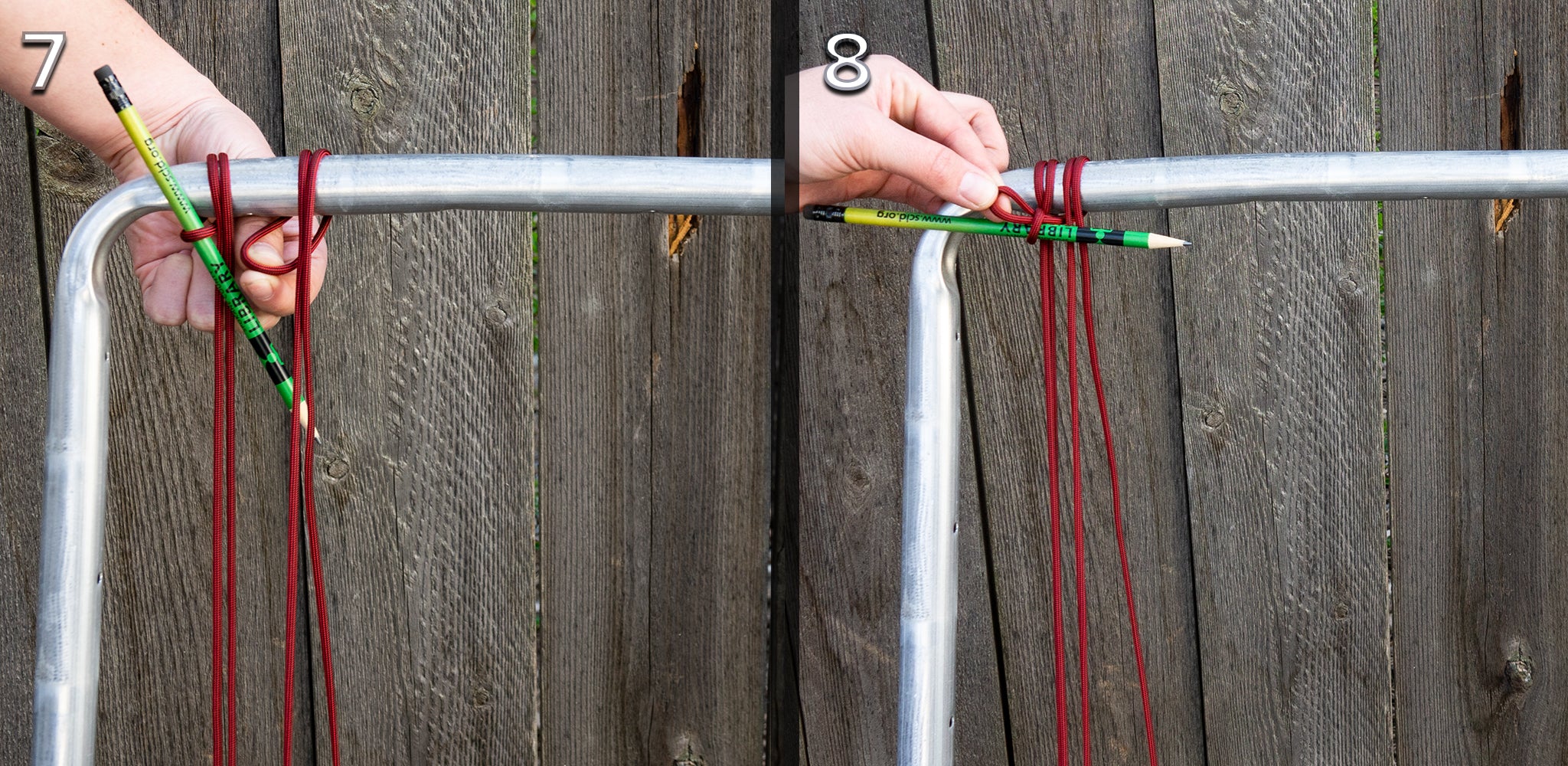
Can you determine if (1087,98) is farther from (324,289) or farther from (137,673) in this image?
(137,673)

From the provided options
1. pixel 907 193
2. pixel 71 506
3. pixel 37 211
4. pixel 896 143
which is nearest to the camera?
pixel 71 506

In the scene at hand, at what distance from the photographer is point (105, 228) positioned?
1.68ft

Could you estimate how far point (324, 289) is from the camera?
0.87 metres

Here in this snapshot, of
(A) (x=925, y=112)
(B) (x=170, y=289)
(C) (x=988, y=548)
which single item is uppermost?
(A) (x=925, y=112)

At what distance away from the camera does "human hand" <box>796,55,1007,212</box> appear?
57 cm

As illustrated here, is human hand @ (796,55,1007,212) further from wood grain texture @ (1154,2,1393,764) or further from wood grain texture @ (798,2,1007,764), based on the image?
wood grain texture @ (1154,2,1393,764)

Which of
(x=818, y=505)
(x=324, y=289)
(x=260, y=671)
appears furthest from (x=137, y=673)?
(x=818, y=505)

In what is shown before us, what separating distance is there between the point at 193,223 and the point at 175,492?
47 cm

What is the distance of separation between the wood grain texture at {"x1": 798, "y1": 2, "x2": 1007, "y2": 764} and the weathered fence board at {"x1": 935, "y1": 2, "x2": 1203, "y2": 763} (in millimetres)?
26

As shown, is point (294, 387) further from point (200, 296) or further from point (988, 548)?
point (988, 548)

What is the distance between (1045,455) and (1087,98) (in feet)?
1.01

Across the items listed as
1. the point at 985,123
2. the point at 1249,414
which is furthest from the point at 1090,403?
the point at 985,123

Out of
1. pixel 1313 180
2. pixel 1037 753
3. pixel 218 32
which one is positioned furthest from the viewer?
pixel 1037 753

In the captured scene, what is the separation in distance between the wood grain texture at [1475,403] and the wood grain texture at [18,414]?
114 cm
